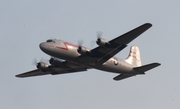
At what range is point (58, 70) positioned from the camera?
37.1m

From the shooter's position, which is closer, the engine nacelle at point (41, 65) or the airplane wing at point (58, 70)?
the airplane wing at point (58, 70)

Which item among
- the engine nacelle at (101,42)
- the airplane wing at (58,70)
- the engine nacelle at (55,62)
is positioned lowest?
the airplane wing at (58,70)

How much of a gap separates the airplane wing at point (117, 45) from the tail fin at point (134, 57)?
6616mm

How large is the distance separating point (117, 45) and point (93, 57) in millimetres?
2984

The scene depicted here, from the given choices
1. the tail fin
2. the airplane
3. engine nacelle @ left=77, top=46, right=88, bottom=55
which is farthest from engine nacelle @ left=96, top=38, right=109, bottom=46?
the tail fin

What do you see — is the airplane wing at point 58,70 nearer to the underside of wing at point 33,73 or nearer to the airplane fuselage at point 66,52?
the underside of wing at point 33,73

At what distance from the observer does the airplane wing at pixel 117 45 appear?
2917 cm

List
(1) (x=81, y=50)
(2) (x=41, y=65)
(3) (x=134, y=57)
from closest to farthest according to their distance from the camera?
(1) (x=81, y=50) < (2) (x=41, y=65) < (3) (x=134, y=57)

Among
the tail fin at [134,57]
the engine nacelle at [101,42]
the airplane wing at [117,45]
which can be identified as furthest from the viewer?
the tail fin at [134,57]

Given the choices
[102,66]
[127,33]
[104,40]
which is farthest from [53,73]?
[127,33]

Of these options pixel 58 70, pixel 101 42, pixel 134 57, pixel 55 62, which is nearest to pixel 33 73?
pixel 58 70

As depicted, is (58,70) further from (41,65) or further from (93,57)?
(93,57)

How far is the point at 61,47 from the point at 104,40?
14.8 ft

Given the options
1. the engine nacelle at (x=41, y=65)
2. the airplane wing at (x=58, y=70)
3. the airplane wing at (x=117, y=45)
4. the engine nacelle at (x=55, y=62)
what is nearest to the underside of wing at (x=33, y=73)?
the airplane wing at (x=58, y=70)
